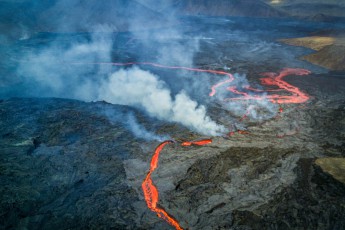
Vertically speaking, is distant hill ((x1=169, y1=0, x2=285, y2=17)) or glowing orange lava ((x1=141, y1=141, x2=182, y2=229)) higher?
distant hill ((x1=169, y1=0, x2=285, y2=17))

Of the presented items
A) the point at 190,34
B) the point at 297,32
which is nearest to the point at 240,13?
the point at 297,32

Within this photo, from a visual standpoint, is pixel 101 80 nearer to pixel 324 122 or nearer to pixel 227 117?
pixel 227 117

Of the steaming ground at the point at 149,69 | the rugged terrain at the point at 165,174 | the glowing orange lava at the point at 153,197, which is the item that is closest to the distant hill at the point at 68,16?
the steaming ground at the point at 149,69

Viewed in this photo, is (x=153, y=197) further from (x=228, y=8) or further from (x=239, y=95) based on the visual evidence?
(x=228, y=8)

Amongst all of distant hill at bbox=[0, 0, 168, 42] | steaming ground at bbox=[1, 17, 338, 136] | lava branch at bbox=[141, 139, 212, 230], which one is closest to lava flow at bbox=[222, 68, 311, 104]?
steaming ground at bbox=[1, 17, 338, 136]

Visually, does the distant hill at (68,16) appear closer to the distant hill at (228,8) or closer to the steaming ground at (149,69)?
the steaming ground at (149,69)

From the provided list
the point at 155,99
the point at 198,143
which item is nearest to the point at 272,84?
the point at 155,99

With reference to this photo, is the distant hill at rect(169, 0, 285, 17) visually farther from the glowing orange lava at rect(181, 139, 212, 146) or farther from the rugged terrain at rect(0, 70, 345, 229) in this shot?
the glowing orange lava at rect(181, 139, 212, 146)
